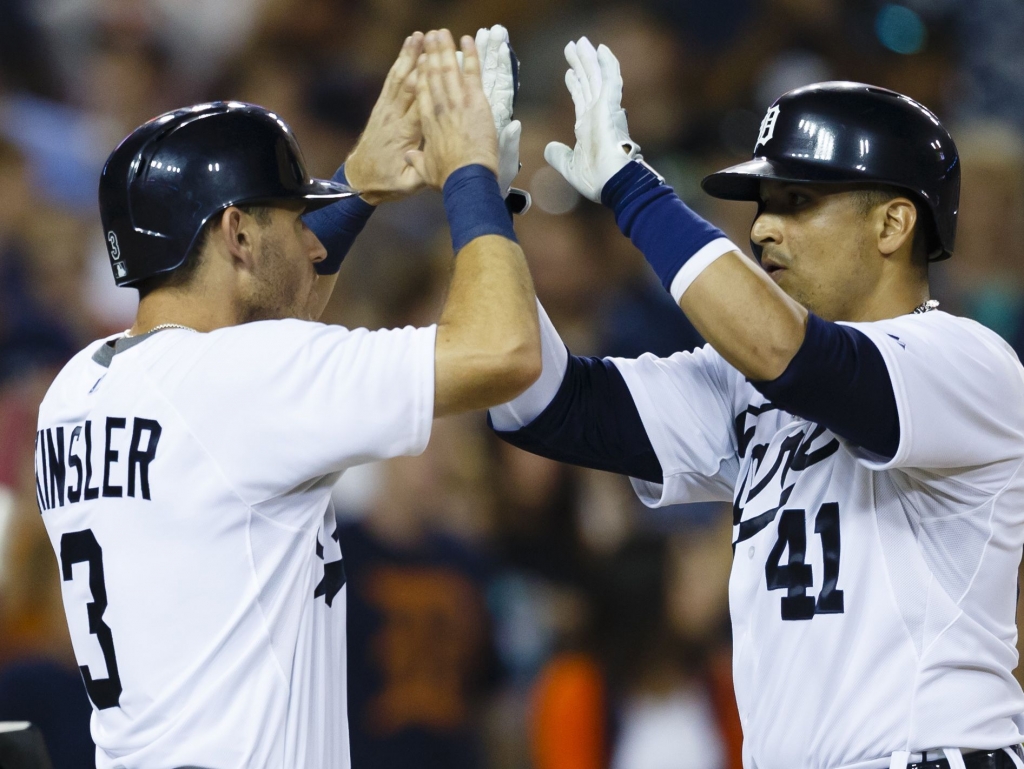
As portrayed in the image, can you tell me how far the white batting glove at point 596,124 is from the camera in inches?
96.8

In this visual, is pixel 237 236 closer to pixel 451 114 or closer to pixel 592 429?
pixel 451 114

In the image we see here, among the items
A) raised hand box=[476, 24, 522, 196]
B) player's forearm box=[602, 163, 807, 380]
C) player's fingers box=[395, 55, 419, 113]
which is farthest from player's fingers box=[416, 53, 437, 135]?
player's forearm box=[602, 163, 807, 380]

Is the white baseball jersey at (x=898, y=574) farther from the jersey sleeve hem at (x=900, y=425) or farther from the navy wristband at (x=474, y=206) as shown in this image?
the navy wristband at (x=474, y=206)

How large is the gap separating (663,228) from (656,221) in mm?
28

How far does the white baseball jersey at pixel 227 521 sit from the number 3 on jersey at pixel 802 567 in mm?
805

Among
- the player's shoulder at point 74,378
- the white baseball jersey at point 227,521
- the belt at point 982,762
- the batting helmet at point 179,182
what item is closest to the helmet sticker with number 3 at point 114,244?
the batting helmet at point 179,182

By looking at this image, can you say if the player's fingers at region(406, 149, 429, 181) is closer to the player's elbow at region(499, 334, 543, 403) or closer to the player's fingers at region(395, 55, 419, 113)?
the player's fingers at region(395, 55, 419, 113)

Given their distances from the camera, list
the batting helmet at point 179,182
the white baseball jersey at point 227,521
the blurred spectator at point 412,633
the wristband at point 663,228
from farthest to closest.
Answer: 1. the blurred spectator at point 412,633
2. the batting helmet at point 179,182
3. the wristband at point 663,228
4. the white baseball jersey at point 227,521

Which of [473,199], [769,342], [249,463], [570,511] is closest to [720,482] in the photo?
[769,342]

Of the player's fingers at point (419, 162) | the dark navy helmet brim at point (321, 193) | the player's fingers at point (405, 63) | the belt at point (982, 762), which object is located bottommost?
the belt at point (982, 762)

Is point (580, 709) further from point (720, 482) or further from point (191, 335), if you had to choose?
point (191, 335)

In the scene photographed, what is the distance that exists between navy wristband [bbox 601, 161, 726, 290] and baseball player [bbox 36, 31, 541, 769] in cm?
25

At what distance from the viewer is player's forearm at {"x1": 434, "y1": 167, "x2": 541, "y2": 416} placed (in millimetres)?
2131

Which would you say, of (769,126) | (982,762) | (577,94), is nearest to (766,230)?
(769,126)
